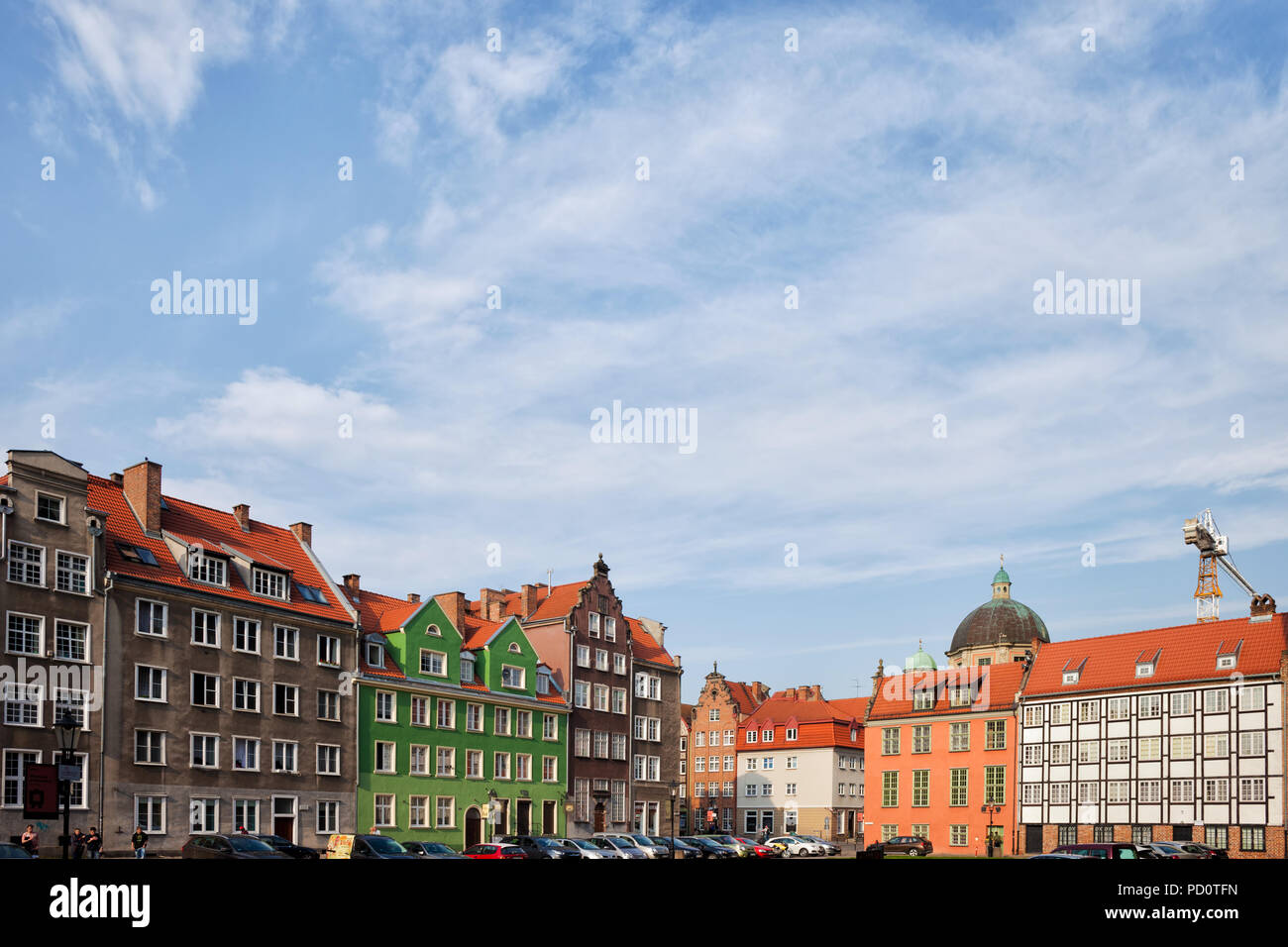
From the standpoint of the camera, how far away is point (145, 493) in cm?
6088

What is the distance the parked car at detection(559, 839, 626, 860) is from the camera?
53.9 m

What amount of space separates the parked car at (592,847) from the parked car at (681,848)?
282 cm

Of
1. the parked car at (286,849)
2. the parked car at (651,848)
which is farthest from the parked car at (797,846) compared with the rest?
the parked car at (286,849)

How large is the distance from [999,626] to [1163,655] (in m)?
55.2

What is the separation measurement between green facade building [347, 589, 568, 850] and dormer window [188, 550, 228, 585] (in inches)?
401

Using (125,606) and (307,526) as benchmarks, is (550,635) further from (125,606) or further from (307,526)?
(125,606)

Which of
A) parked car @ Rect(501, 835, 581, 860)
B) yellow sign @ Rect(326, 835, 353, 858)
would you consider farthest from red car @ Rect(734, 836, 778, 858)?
yellow sign @ Rect(326, 835, 353, 858)

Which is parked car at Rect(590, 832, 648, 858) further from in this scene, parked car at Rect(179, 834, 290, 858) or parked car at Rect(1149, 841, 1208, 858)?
parked car at Rect(1149, 841, 1208, 858)

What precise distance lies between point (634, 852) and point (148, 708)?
22.8 metres

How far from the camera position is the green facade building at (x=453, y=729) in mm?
69125

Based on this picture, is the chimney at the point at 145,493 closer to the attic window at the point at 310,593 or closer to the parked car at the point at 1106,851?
the attic window at the point at 310,593

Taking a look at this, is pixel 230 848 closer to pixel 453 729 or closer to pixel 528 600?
pixel 453 729
